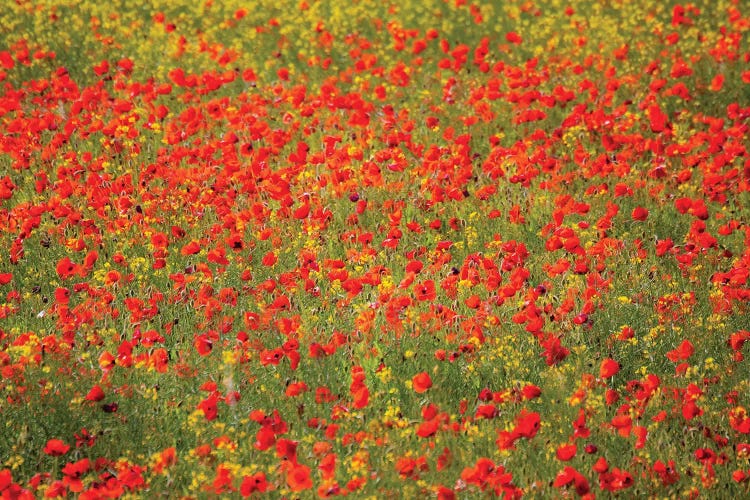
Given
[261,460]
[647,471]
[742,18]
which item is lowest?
[742,18]

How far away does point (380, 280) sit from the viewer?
15.5ft

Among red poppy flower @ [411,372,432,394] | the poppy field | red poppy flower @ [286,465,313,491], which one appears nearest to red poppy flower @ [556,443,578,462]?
the poppy field

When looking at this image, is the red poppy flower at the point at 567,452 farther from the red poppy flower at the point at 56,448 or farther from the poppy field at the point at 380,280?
the red poppy flower at the point at 56,448

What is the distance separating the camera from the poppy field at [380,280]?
12.3 feet

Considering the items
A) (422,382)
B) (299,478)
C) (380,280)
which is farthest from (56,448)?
(380,280)

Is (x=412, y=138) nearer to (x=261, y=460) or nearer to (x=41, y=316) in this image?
(x=41, y=316)

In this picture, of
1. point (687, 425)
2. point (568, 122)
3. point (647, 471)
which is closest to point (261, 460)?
point (647, 471)

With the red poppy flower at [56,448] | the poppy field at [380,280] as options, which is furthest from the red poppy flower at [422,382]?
the red poppy flower at [56,448]

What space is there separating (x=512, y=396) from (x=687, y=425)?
25.7 inches

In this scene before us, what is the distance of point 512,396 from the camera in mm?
4117

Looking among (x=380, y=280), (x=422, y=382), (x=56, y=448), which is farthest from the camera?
(x=380, y=280)

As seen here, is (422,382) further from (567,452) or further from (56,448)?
(56,448)

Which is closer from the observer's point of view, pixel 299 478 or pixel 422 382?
pixel 299 478

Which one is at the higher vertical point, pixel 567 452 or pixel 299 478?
pixel 299 478
